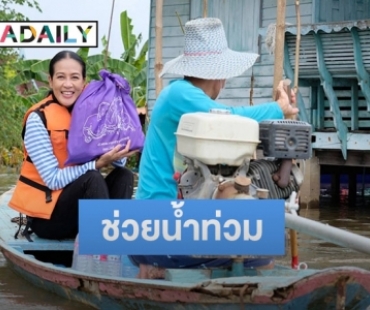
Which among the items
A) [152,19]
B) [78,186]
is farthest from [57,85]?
Result: [152,19]

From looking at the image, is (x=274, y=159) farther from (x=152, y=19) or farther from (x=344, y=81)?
(x=152, y=19)

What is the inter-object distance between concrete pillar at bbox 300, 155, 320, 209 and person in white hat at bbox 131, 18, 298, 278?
734 centimetres

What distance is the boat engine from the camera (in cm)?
455

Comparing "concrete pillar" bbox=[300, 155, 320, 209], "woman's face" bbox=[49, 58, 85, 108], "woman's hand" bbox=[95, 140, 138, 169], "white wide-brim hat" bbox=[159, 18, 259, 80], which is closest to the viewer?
A: "white wide-brim hat" bbox=[159, 18, 259, 80]

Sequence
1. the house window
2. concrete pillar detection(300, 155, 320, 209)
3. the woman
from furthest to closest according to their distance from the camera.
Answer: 1. the house window
2. concrete pillar detection(300, 155, 320, 209)
3. the woman

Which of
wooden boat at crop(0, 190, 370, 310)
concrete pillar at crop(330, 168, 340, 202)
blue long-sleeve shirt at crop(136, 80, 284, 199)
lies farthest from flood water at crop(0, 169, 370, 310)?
blue long-sleeve shirt at crop(136, 80, 284, 199)

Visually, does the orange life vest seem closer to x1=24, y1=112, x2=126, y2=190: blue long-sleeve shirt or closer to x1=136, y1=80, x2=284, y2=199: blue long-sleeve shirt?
x1=24, y1=112, x2=126, y2=190: blue long-sleeve shirt

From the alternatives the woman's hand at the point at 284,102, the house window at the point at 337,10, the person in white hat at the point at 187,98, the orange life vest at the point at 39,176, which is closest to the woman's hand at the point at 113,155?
the orange life vest at the point at 39,176

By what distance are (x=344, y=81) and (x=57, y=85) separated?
6594mm

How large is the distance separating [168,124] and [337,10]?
8465mm

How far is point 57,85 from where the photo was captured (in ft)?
20.1

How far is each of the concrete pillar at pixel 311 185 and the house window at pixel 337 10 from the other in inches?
73.1

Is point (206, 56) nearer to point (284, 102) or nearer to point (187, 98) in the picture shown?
point (187, 98)

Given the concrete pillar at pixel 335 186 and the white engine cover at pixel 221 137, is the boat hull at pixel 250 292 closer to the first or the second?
the white engine cover at pixel 221 137
